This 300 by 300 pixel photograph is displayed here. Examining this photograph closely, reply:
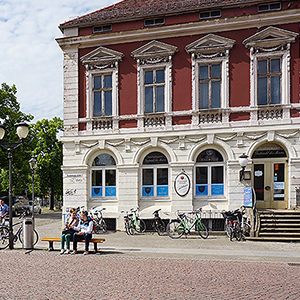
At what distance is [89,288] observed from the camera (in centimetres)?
743

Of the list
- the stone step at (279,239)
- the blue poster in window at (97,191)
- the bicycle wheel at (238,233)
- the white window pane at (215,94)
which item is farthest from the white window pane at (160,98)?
the stone step at (279,239)

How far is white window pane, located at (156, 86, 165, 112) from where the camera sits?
17.3 meters

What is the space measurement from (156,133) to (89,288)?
10322 mm

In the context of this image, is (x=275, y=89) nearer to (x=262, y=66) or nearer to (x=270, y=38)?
(x=262, y=66)

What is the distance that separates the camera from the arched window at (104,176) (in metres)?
17.7

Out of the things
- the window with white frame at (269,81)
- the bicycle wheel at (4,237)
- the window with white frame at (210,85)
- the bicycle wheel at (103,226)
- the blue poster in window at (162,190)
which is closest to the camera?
the bicycle wheel at (4,237)

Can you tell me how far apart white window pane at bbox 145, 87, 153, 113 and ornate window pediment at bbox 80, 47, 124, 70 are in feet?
7.02

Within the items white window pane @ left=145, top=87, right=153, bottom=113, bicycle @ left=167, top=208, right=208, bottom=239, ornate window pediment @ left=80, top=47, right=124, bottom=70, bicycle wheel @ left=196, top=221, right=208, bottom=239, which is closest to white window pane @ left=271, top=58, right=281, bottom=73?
white window pane @ left=145, top=87, right=153, bottom=113

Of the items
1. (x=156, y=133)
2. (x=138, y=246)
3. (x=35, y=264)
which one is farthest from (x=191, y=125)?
(x=35, y=264)

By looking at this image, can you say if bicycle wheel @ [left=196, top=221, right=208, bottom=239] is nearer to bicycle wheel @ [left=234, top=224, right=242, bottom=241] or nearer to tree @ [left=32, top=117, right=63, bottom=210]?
bicycle wheel @ [left=234, top=224, right=242, bottom=241]

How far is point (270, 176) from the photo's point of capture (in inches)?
647

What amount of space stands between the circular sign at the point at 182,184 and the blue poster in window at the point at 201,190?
0.52 meters

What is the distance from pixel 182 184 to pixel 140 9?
9.08 metres

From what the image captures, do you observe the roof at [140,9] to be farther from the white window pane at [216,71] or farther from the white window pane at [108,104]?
the white window pane at [108,104]
